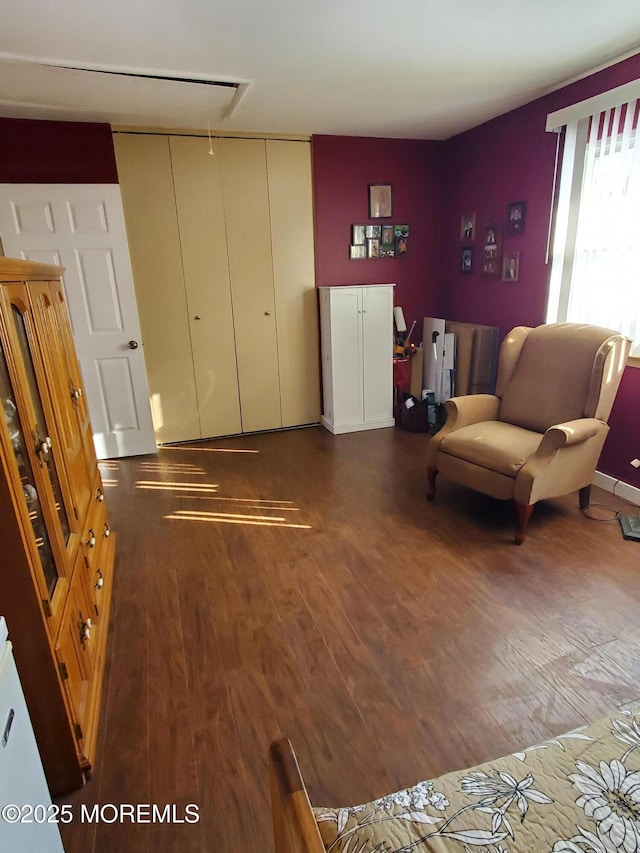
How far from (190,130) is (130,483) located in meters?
2.68

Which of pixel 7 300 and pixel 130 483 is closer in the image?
pixel 7 300

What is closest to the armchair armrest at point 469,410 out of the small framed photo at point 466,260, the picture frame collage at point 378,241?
the small framed photo at point 466,260

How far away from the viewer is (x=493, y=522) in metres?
2.82

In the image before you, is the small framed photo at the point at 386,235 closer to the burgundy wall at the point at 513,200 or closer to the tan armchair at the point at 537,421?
the burgundy wall at the point at 513,200

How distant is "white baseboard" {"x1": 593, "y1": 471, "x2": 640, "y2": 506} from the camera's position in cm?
297

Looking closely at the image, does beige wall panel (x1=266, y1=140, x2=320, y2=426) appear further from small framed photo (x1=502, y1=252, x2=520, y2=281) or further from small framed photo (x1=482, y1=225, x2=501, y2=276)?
small framed photo (x1=502, y1=252, x2=520, y2=281)

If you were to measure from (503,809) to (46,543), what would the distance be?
1.33 meters

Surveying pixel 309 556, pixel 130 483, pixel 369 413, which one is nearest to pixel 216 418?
pixel 130 483

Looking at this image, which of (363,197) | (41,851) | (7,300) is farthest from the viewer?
(363,197)

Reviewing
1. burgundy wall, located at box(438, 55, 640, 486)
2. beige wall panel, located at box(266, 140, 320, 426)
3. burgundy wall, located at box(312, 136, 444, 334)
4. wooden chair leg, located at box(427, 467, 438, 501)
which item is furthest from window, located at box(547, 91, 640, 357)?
beige wall panel, located at box(266, 140, 320, 426)

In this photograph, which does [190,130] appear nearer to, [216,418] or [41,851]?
[216,418]

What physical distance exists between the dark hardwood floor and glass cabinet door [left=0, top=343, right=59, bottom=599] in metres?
0.62

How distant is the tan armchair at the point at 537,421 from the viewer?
2541 millimetres

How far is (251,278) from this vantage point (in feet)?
13.6
